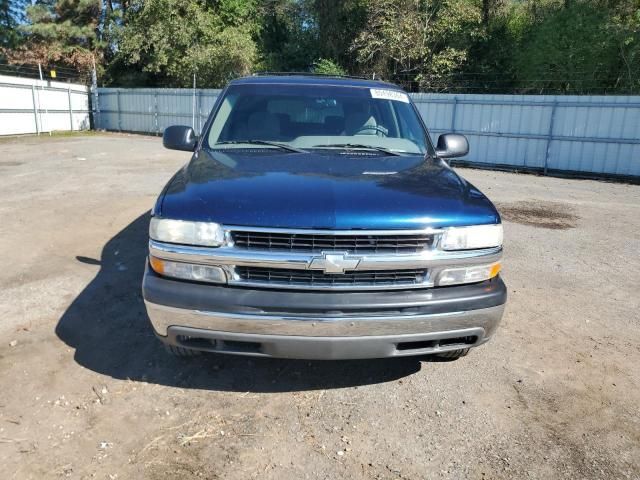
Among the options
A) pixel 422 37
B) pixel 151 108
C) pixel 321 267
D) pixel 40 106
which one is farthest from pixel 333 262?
pixel 40 106

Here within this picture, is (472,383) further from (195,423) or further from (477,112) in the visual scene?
(477,112)

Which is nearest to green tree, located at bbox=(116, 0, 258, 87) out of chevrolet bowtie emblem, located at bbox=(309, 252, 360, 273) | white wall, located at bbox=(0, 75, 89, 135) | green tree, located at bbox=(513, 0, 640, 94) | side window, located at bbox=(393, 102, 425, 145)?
white wall, located at bbox=(0, 75, 89, 135)

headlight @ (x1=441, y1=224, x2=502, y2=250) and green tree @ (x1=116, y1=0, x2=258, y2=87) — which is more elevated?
green tree @ (x1=116, y1=0, x2=258, y2=87)

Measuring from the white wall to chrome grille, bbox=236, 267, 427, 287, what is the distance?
2210cm

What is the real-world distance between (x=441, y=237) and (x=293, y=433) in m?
1.30

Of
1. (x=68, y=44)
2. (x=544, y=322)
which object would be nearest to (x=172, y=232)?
(x=544, y=322)

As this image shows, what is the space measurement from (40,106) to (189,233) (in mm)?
23459

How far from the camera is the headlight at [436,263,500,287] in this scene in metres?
2.74

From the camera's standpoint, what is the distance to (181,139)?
13.5 feet

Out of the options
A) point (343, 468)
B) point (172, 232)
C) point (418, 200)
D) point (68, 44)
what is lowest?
point (343, 468)

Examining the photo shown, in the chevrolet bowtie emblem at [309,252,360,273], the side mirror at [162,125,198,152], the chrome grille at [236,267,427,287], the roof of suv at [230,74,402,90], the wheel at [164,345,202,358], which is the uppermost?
the roof of suv at [230,74,402,90]

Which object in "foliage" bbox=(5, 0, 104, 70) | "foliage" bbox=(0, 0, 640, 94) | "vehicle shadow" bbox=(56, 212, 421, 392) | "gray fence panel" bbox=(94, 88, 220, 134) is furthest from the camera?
"foliage" bbox=(5, 0, 104, 70)

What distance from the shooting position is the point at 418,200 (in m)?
2.79

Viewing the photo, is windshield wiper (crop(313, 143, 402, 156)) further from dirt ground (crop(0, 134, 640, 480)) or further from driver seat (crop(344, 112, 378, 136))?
dirt ground (crop(0, 134, 640, 480))
